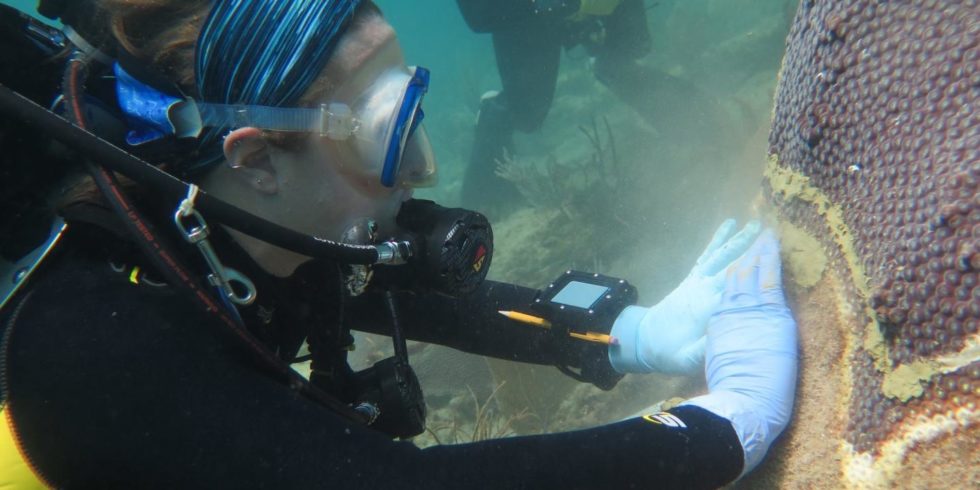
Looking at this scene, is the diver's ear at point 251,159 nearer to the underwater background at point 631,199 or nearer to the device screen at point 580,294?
the device screen at point 580,294

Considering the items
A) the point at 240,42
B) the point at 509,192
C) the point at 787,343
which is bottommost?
the point at 509,192

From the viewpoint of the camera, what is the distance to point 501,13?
871 cm

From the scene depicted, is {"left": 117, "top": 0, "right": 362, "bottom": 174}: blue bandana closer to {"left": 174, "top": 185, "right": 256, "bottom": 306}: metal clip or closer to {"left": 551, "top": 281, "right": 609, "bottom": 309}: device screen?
{"left": 174, "top": 185, "right": 256, "bottom": 306}: metal clip

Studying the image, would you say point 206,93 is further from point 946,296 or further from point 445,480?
point 946,296

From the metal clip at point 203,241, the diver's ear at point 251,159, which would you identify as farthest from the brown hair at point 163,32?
the metal clip at point 203,241

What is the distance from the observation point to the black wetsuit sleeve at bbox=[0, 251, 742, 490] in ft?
3.34

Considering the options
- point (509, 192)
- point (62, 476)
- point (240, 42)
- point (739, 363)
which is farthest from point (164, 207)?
point (509, 192)

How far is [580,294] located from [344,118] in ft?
5.12

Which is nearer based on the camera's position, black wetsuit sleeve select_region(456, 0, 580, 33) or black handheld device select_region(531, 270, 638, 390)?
black handheld device select_region(531, 270, 638, 390)

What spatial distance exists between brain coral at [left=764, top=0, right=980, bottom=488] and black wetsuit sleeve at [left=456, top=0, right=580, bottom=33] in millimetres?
7432

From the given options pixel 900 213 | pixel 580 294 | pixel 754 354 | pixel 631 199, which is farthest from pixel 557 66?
pixel 900 213

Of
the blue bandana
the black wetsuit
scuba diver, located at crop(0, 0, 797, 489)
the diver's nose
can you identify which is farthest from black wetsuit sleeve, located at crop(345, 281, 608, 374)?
the blue bandana

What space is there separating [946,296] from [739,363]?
72 cm

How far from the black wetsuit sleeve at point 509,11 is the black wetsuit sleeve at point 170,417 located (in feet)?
27.5
